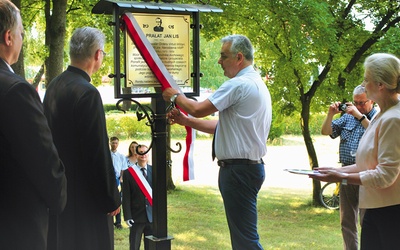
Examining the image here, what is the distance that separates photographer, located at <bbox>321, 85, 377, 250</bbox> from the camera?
6152 millimetres

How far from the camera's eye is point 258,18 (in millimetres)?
12688

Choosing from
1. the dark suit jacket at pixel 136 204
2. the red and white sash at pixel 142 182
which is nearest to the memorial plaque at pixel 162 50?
the red and white sash at pixel 142 182

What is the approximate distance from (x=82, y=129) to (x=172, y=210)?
10.2m

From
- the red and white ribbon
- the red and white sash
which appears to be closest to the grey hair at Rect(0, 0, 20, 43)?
the red and white ribbon

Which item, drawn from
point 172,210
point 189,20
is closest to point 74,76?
point 189,20

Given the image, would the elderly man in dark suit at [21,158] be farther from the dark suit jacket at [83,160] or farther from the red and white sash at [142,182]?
the red and white sash at [142,182]

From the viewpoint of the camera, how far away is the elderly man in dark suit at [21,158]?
2.72 m

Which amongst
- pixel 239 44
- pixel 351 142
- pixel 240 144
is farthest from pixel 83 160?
pixel 351 142

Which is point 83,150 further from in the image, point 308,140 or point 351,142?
point 308,140

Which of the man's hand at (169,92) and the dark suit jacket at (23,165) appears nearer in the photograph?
the dark suit jacket at (23,165)

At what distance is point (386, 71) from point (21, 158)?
6.97 ft

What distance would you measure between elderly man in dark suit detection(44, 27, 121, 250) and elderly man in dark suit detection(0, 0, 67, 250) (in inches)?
32.7

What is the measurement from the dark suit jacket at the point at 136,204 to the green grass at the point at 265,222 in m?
2.18

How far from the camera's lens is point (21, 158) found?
2748mm
